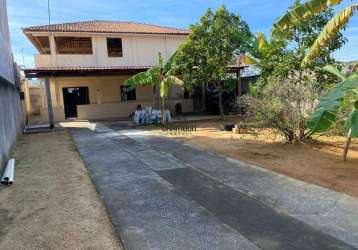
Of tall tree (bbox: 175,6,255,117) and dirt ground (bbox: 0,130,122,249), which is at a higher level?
tall tree (bbox: 175,6,255,117)

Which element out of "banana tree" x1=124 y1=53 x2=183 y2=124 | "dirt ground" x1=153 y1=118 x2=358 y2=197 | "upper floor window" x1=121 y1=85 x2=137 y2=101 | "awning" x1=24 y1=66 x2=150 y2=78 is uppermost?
"awning" x1=24 y1=66 x2=150 y2=78

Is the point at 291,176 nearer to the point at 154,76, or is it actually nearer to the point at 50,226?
the point at 50,226

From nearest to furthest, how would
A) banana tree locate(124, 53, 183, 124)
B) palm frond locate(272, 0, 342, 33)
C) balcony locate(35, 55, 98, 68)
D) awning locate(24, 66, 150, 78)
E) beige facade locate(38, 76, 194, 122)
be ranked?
1. palm frond locate(272, 0, 342, 33)
2. banana tree locate(124, 53, 183, 124)
3. awning locate(24, 66, 150, 78)
4. balcony locate(35, 55, 98, 68)
5. beige facade locate(38, 76, 194, 122)

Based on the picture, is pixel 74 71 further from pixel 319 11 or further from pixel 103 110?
pixel 319 11

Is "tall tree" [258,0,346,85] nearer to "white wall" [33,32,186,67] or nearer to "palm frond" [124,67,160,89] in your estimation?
"palm frond" [124,67,160,89]

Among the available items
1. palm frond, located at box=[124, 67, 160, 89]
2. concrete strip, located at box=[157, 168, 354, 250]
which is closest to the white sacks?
concrete strip, located at box=[157, 168, 354, 250]

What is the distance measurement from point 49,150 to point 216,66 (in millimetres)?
10045

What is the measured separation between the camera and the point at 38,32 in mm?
21219

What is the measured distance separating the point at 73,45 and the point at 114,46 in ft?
13.0

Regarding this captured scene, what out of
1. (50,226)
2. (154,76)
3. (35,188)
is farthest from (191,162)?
(154,76)

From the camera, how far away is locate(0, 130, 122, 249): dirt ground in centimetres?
412

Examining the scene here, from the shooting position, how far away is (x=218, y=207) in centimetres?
516

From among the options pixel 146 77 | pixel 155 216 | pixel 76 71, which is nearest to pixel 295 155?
pixel 155 216

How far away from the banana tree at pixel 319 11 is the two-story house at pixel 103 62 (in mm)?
13519
